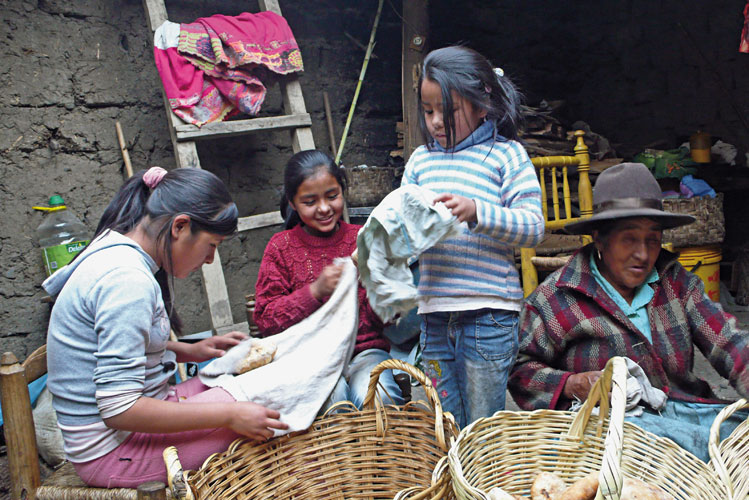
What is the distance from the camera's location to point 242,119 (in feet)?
12.6

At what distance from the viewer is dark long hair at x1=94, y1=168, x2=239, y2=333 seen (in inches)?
65.9

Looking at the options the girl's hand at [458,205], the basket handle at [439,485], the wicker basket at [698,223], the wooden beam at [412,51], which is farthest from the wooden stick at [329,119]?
the basket handle at [439,485]

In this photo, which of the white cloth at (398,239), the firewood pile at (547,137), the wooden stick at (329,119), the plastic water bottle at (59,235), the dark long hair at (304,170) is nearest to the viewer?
the white cloth at (398,239)

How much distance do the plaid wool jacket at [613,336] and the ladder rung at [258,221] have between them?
2.22 metres

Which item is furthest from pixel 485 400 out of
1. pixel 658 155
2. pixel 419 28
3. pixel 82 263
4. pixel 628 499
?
pixel 658 155

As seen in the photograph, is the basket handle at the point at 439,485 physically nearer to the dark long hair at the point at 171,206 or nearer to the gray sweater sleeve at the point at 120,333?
the gray sweater sleeve at the point at 120,333

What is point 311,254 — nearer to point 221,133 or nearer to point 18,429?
point 18,429

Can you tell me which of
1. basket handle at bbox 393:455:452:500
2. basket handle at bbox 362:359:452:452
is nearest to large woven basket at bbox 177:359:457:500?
basket handle at bbox 362:359:452:452

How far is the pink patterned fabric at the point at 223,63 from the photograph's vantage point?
331cm

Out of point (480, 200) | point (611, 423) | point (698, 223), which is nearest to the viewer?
point (611, 423)

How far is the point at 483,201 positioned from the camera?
67.8 inches

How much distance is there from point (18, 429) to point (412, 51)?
3.29 meters

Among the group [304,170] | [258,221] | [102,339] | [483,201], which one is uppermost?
[304,170]

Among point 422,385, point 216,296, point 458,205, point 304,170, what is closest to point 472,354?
point 422,385
